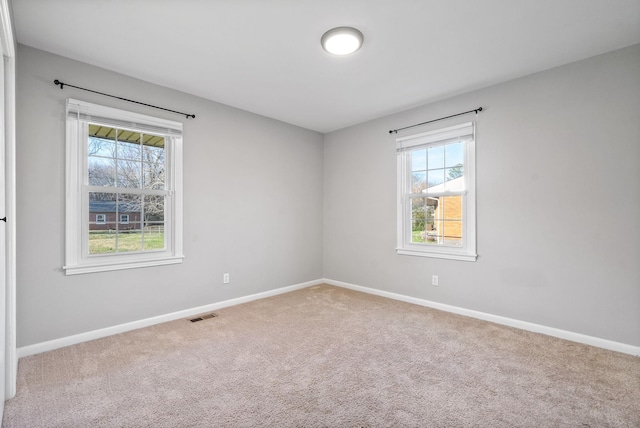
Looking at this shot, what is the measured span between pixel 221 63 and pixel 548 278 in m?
3.73

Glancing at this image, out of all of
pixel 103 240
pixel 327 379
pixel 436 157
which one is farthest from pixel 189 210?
pixel 436 157

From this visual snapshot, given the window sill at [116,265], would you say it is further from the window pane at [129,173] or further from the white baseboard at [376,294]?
the window pane at [129,173]

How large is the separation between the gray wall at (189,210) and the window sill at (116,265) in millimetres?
58

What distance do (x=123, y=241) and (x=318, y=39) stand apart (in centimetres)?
269

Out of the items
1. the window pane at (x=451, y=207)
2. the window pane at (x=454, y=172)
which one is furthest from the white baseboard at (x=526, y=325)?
the window pane at (x=454, y=172)

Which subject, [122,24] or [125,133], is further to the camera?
[125,133]

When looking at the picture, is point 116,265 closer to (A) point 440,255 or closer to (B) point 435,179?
(A) point 440,255

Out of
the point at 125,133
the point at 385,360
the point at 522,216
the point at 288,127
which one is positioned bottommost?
the point at 385,360

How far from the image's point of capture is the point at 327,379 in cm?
→ 213

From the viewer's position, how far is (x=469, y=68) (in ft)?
9.53

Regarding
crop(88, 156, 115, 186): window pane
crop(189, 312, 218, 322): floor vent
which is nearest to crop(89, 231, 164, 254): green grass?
crop(88, 156, 115, 186): window pane

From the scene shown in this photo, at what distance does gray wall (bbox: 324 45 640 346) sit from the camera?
2.56 m

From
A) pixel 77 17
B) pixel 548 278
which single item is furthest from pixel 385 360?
pixel 77 17

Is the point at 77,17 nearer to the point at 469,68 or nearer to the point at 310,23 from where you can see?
the point at 310,23
